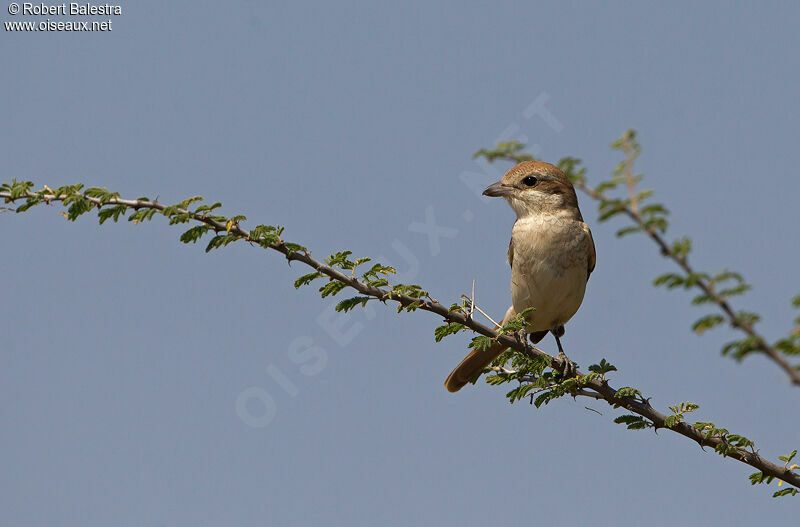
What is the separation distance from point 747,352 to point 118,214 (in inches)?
105

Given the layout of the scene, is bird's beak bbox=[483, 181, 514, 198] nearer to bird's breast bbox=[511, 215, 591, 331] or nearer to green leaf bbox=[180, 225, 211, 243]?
bird's breast bbox=[511, 215, 591, 331]

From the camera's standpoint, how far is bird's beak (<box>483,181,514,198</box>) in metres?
7.63

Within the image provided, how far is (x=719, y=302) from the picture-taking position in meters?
1.98

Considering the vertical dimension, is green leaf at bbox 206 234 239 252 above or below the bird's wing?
Answer: below

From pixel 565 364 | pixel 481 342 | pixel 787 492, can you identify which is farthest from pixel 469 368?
pixel 787 492

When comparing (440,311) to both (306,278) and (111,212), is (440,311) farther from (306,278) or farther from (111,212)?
(111,212)

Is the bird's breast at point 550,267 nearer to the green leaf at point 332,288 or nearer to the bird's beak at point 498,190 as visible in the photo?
the bird's beak at point 498,190

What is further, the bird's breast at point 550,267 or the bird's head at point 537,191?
the bird's head at point 537,191

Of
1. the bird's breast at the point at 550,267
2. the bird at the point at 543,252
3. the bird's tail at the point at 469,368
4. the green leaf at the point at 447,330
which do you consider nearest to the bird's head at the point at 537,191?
the bird at the point at 543,252

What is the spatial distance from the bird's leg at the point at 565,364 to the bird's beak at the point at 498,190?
1.33 m

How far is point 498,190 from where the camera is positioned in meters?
7.68

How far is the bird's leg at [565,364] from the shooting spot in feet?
16.8

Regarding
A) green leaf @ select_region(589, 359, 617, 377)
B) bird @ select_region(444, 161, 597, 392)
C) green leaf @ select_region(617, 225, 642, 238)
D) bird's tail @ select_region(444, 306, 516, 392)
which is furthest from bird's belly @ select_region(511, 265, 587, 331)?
green leaf @ select_region(617, 225, 642, 238)

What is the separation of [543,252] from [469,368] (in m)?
1.20
